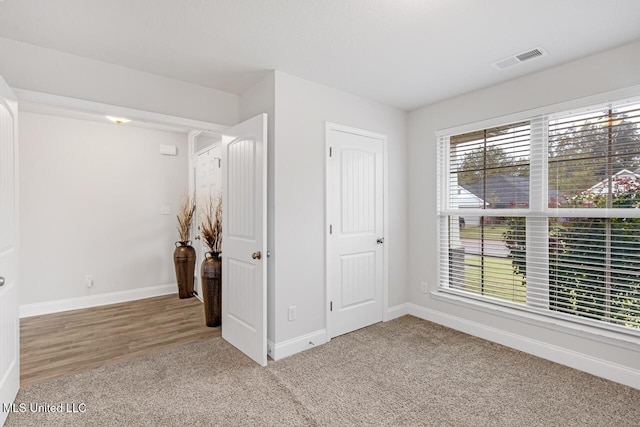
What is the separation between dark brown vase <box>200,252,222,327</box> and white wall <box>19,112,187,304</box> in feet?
5.25

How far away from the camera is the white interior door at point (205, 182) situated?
401 cm

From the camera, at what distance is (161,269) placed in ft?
15.3

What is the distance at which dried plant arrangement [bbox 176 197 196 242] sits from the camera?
15.0ft

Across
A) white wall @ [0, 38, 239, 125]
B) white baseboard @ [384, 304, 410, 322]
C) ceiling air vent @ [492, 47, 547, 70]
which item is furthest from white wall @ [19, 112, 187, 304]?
ceiling air vent @ [492, 47, 547, 70]

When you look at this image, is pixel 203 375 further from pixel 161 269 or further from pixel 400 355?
pixel 161 269

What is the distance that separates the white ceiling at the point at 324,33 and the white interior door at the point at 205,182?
1.35 m

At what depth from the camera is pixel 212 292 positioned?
346 centimetres

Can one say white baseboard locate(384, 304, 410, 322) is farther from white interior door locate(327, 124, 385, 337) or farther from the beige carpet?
the beige carpet

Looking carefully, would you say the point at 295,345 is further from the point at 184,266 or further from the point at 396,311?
the point at 184,266

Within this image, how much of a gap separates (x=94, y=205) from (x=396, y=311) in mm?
4096

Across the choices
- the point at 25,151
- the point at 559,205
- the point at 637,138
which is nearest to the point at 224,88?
the point at 25,151

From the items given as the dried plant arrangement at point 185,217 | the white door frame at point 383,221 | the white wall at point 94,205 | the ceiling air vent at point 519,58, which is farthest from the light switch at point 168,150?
the ceiling air vent at point 519,58

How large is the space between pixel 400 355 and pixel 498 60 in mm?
2551

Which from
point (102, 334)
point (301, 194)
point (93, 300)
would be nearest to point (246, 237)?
point (301, 194)
